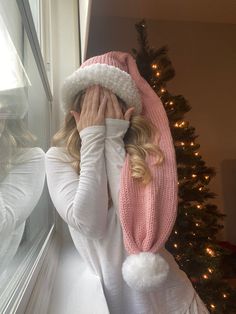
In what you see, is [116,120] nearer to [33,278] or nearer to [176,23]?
[33,278]

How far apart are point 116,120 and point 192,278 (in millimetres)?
847

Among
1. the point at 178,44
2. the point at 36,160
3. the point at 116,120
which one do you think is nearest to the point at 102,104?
the point at 116,120

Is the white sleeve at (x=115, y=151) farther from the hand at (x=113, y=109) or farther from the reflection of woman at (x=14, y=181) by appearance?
the reflection of woman at (x=14, y=181)

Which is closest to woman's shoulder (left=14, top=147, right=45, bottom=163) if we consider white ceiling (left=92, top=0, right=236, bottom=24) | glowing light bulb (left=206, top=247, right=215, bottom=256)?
glowing light bulb (left=206, top=247, right=215, bottom=256)

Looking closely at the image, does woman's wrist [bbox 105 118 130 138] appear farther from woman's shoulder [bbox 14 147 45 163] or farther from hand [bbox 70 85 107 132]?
woman's shoulder [bbox 14 147 45 163]

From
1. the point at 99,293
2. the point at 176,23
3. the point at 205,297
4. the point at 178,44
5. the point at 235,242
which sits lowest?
the point at 235,242

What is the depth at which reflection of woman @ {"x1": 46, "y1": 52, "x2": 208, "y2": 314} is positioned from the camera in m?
0.69

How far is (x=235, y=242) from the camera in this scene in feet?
8.09

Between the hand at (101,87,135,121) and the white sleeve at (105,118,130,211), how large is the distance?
1 cm

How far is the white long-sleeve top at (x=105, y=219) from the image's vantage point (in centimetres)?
72

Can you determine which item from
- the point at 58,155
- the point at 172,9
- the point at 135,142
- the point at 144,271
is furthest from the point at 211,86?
the point at 144,271

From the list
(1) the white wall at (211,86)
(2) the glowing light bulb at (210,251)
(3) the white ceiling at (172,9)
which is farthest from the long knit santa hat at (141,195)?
(1) the white wall at (211,86)

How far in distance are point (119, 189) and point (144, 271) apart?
0.66ft

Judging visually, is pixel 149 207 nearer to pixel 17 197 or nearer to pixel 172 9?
pixel 17 197
